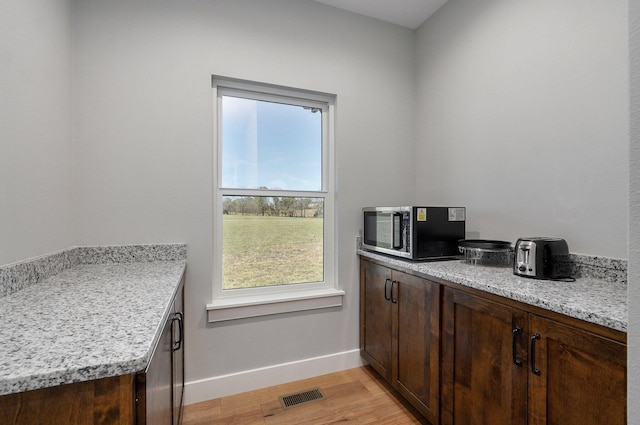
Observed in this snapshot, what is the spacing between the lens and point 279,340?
214 cm

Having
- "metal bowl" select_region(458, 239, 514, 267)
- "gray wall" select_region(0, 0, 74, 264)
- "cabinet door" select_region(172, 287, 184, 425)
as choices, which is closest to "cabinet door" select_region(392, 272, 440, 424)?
"metal bowl" select_region(458, 239, 514, 267)

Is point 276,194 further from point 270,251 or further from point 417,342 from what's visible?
point 417,342

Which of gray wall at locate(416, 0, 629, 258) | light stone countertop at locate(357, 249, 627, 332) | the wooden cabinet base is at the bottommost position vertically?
the wooden cabinet base

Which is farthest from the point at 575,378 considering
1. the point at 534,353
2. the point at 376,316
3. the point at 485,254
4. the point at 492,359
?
the point at 376,316

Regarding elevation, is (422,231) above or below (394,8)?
below

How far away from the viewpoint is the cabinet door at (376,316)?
6.53 ft

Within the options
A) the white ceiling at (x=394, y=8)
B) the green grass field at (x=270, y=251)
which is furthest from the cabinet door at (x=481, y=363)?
the white ceiling at (x=394, y=8)

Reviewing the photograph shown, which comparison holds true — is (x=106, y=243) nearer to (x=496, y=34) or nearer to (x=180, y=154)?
Result: (x=180, y=154)

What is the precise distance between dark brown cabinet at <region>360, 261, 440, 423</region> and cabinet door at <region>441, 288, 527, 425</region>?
80 millimetres

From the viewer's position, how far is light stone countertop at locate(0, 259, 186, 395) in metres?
0.59

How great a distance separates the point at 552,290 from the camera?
1.17m

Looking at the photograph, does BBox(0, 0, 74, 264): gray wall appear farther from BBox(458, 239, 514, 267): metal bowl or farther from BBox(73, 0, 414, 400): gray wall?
BBox(458, 239, 514, 267): metal bowl

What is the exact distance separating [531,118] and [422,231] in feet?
2.91

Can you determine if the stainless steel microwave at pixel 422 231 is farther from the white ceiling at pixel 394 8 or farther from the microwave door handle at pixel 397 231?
the white ceiling at pixel 394 8
